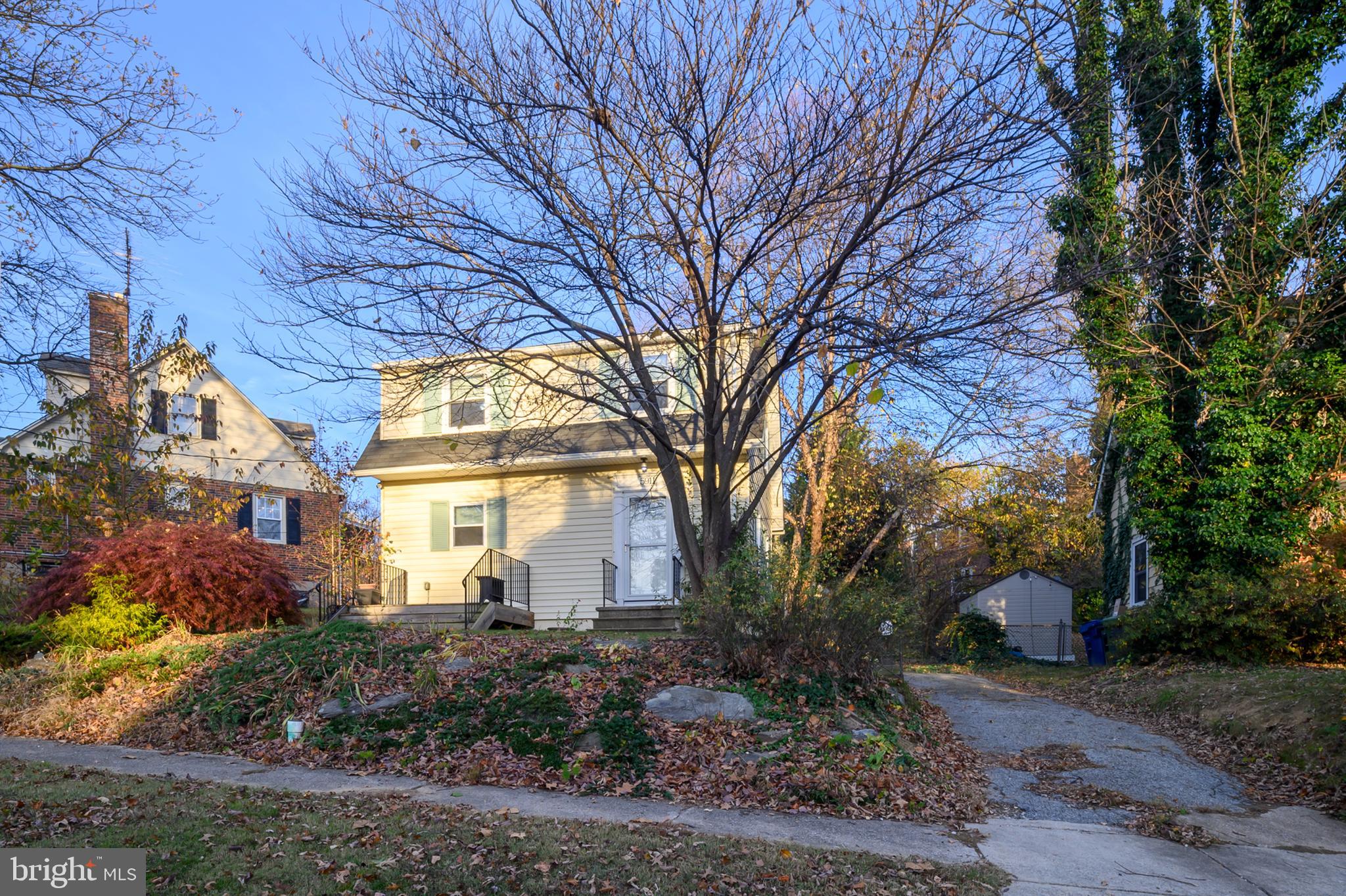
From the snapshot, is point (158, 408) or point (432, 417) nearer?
point (158, 408)

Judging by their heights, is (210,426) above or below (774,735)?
above

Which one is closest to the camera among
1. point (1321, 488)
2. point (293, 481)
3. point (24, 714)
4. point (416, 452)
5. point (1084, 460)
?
point (24, 714)

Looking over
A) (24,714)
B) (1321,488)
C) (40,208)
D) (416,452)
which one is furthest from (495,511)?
(1321,488)

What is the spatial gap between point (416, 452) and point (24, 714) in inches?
337

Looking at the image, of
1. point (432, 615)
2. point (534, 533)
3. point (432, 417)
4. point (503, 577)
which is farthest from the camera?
point (432, 417)

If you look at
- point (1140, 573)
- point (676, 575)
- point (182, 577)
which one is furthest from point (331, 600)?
point (1140, 573)

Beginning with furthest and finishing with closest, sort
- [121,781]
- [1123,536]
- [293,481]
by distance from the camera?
[293,481] → [1123,536] → [121,781]

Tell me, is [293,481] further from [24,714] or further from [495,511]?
[24,714]

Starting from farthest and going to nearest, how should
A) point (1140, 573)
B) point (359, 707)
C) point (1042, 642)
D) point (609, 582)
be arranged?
point (1042, 642) < point (1140, 573) < point (609, 582) < point (359, 707)

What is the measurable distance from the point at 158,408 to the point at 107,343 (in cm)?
214

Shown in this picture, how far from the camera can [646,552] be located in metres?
17.6

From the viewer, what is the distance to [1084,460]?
3316 centimetres

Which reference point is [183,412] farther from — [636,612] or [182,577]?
[636,612]

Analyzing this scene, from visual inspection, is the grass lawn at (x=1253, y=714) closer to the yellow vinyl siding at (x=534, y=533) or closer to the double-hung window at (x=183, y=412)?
the yellow vinyl siding at (x=534, y=533)
